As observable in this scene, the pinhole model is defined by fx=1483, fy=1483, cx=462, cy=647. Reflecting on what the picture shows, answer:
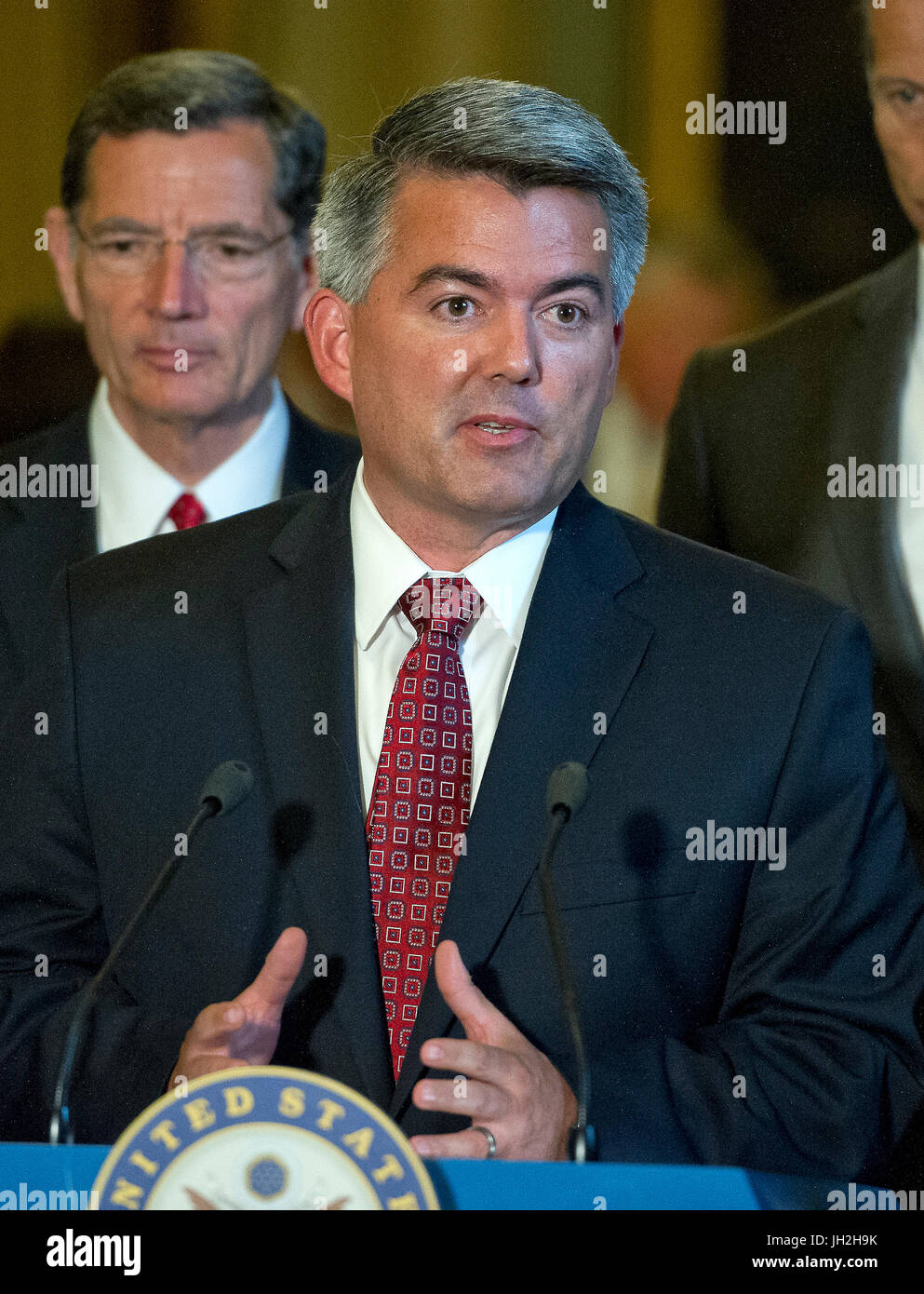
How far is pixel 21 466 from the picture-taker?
2406 mm

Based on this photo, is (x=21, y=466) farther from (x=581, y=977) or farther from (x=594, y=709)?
(x=581, y=977)

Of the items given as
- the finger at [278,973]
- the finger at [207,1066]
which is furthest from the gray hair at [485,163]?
the finger at [207,1066]

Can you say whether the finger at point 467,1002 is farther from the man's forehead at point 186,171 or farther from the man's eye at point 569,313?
the man's forehead at point 186,171

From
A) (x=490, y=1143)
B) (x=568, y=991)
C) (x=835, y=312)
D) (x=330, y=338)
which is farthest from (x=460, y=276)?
(x=490, y=1143)

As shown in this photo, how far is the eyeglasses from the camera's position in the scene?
2.33 m

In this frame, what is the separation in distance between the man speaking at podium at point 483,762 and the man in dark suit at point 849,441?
0.43 m

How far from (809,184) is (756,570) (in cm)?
75

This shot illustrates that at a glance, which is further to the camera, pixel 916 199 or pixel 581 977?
pixel 916 199

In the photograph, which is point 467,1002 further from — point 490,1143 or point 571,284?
point 571,284

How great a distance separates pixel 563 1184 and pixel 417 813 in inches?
22.6

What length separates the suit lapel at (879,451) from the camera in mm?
2350

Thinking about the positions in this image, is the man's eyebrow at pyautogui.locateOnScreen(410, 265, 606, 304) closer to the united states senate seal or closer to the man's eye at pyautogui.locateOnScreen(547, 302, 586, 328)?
the man's eye at pyautogui.locateOnScreen(547, 302, 586, 328)

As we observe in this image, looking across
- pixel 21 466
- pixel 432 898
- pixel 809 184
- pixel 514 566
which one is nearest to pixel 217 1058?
pixel 432 898

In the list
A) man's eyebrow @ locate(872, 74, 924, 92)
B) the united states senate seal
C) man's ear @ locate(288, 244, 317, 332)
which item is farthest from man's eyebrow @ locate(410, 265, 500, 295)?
the united states senate seal
